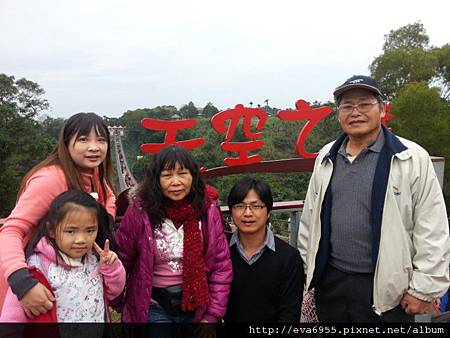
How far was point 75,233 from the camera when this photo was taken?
5.19ft

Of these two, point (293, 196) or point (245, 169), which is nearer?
point (245, 169)

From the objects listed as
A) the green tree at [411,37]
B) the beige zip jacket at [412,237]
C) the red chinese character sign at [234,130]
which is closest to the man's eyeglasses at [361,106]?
the beige zip jacket at [412,237]

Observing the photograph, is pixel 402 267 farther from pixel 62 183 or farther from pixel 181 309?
pixel 62 183

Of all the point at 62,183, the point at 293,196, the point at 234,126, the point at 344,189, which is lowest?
the point at 293,196

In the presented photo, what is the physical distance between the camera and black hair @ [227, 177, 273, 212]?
1.98 m

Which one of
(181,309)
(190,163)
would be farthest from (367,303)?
(190,163)

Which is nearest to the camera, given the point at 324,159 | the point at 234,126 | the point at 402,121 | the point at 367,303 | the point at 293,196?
the point at 367,303

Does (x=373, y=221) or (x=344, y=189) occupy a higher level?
(x=344, y=189)

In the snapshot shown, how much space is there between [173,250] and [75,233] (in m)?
0.43

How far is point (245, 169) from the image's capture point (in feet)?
13.5

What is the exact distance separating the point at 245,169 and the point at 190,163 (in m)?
2.27

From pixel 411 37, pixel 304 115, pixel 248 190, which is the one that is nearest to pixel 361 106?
pixel 248 190

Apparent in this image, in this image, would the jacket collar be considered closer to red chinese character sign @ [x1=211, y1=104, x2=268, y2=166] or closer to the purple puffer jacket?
the purple puffer jacket

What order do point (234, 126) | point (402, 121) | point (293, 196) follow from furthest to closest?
1. point (402, 121)
2. point (293, 196)
3. point (234, 126)
